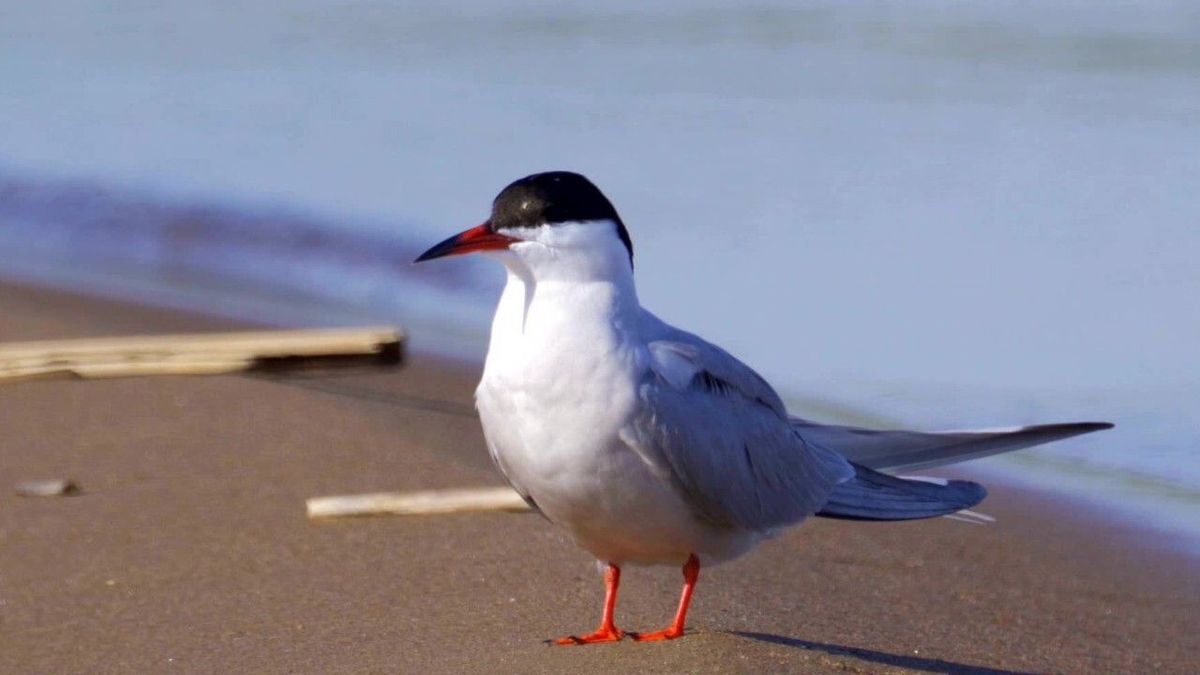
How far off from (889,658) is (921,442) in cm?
64

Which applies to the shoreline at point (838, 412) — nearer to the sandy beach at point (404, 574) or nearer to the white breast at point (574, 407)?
the sandy beach at point (404, 574)

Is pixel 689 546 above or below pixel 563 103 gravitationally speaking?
below

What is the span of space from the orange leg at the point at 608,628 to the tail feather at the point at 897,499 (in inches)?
20.4

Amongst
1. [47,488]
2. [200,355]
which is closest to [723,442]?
[47,488]

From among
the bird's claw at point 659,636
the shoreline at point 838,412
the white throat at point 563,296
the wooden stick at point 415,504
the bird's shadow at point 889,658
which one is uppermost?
the white throat at point 563,296

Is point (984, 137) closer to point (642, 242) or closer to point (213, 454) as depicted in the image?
point (642, 242)

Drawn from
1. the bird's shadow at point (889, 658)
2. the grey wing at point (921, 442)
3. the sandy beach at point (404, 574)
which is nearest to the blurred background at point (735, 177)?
the sandy beach at point (404, 574)

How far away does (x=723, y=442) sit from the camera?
13.2 feet

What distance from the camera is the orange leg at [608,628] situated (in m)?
4.00

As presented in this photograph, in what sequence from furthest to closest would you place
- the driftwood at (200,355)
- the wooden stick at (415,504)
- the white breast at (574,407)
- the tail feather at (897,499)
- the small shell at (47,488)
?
the driftwood at (200,355)
the small shell at (47,488)
the wooden stick at (415,504)
the tail feather at (897,499)
the white breast at (574,407)

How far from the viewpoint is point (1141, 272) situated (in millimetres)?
8094

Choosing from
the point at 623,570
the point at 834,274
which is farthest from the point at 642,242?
the point at 623,570

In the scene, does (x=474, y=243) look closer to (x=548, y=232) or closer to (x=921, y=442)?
(x=548, y=232)

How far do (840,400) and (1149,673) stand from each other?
8.45 feet
